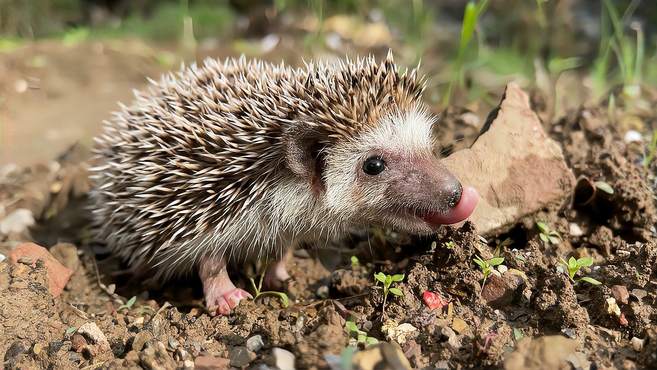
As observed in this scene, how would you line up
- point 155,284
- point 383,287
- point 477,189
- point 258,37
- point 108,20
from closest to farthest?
point 383,287, point 477,189, point 155,284, point 258,37, point 108,20

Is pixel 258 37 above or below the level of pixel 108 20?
above

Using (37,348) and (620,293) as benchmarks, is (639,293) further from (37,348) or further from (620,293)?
(37,348)

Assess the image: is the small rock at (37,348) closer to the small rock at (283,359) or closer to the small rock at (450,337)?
the small rock at (283,359)

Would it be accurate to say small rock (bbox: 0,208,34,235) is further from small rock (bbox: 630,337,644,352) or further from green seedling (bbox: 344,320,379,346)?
small rock (bbox: 630,337,644,352)

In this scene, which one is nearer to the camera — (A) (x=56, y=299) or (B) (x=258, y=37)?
(A) (x=56, y=299)

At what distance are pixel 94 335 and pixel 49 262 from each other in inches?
39.8

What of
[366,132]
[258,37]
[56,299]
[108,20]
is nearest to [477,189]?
[366,132]

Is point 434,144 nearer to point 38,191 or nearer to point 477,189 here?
point 477,189

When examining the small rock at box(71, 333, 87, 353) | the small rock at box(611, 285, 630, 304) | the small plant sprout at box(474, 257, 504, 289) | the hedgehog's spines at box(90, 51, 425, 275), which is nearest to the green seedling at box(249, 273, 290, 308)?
the hedgehog's spines at box(90, 51, 425, 275)

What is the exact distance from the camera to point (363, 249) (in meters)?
4.60

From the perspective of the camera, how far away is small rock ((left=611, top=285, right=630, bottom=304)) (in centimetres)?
329

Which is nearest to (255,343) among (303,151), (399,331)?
(399,331)

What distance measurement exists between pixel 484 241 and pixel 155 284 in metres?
2.54

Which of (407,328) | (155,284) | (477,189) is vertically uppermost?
(477,189)
